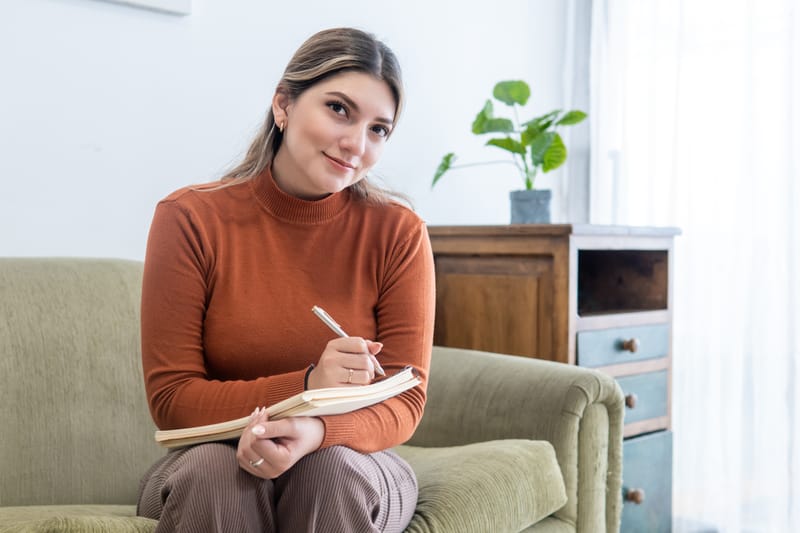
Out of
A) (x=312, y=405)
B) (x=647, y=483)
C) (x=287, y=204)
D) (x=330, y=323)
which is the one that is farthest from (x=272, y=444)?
(x=647, y=483)

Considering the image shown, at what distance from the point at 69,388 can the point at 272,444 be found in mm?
621

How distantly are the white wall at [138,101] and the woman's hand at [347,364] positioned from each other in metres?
0.92

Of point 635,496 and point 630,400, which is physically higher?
point 630,400

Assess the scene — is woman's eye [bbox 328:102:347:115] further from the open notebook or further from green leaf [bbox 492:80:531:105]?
green leaf [bbox 492:80:531:105]

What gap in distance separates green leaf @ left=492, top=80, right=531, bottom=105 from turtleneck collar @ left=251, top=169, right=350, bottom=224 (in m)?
1.05

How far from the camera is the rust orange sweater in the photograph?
123 centimetres

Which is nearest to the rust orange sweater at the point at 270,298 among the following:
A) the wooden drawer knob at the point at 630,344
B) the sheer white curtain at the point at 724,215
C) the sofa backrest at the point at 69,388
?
the sofa backrest at the point at 69,388

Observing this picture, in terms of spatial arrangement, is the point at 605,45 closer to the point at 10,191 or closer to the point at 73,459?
the point at 10,191

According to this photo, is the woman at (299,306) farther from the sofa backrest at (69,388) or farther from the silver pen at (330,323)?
the sofa backrest at (69,388)

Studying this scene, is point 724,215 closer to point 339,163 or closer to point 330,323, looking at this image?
point 339,163

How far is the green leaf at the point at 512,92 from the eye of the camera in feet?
7.54

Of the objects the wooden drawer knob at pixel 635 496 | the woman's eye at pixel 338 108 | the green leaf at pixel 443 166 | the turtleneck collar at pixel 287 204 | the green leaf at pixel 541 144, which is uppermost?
the green leaf at pixel 541 144

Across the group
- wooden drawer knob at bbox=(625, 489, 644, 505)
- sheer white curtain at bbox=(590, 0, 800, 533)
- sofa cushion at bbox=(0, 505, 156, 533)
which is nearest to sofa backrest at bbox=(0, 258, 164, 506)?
sofa cushion at bbox=(0, 505, 156, 533)

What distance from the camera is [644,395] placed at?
220 centimetres
